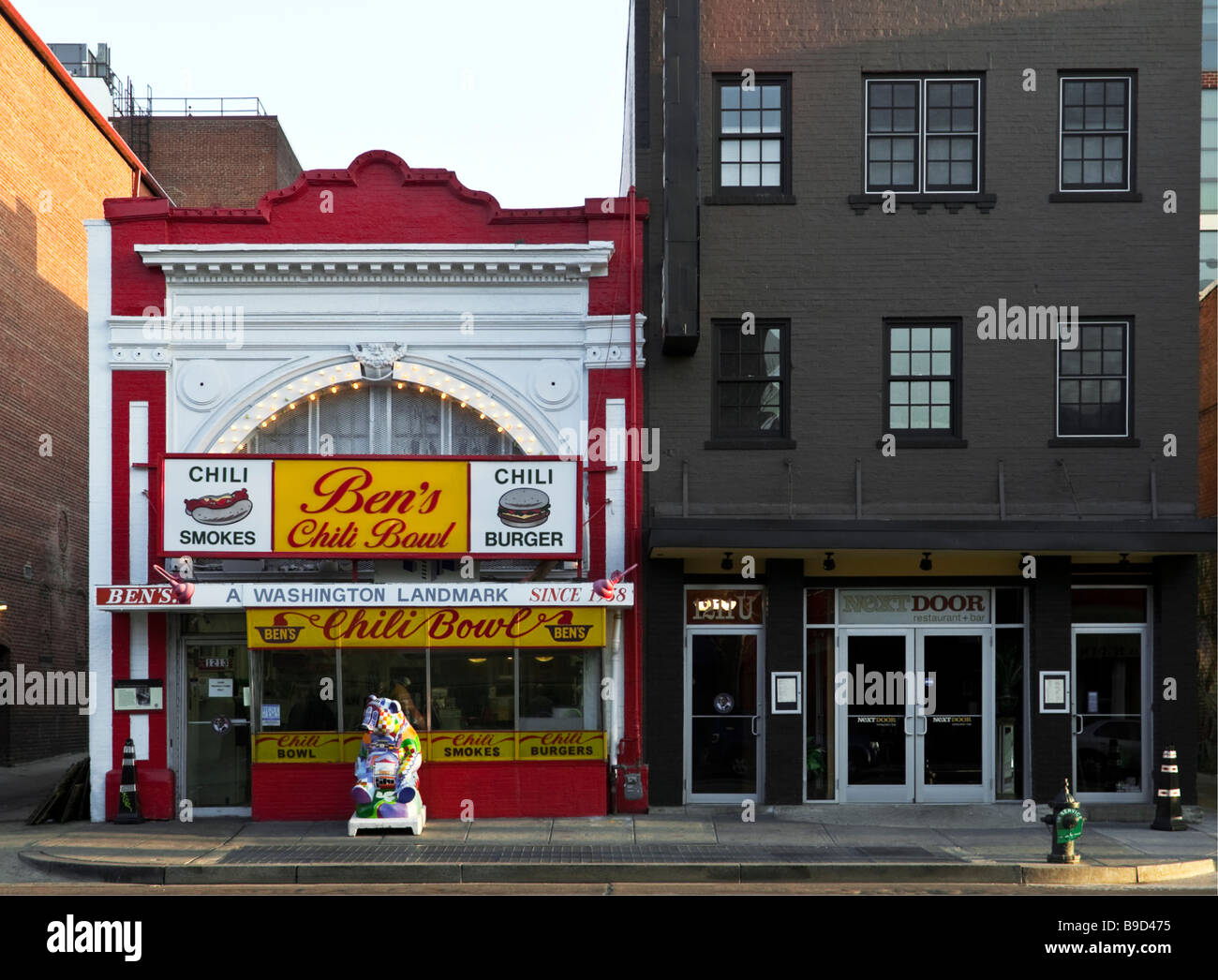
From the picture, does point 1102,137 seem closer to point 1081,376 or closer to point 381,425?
point 1081,376

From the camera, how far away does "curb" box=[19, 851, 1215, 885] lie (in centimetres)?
1317

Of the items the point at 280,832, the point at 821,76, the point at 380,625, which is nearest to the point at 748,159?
the point at 821,76

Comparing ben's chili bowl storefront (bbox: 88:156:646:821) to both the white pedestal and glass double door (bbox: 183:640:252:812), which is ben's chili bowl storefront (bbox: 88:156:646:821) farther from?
the white pedestal

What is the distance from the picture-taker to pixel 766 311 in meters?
A: 17.4

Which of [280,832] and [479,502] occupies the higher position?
[479,502]

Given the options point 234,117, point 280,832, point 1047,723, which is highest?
point 234,117

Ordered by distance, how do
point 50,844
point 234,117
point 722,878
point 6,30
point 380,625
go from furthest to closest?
1. point 234,117
2. point 6,30
3. point 380,625
4. point 50,844
5. point 722,878

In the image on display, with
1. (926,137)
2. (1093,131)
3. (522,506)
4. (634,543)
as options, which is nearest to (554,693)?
(634,543)

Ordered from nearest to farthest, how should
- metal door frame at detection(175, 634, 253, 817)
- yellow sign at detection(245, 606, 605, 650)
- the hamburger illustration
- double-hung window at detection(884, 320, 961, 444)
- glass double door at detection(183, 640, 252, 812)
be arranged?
yellow sign at detection(245, 606, 605, 650) < the hamburger illustration < metal door frame at detection(175, 634, 253, 817) < glass double door at detection(183, 640, 252, 812) < double-hung window at detection(884, 320, 961, 444)

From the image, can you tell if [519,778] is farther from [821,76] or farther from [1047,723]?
[821,76]

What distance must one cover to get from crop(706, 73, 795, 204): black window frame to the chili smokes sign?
4472 mm

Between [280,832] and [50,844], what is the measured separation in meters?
2.61

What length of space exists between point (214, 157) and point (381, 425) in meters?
25.2

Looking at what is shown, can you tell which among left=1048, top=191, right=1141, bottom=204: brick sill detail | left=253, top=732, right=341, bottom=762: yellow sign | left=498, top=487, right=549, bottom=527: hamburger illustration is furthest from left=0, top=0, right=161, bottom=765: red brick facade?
left=1048, top=191, right=1141, bottom=204: brick sill detail
